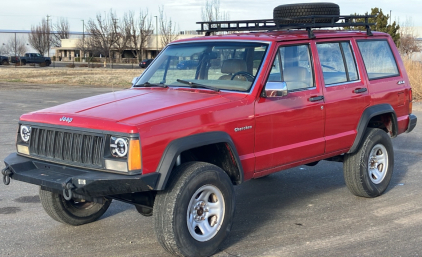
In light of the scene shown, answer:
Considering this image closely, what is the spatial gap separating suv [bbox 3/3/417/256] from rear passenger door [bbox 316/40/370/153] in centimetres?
2

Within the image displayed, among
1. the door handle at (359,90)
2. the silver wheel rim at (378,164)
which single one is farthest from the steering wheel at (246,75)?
the silver wheel rim at (378,164)

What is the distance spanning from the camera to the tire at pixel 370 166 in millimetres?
6387

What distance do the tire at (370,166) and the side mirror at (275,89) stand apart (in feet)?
5.81

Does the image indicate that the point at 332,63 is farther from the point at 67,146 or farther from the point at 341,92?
the point at 67,146

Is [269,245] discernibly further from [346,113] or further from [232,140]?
[346,113]

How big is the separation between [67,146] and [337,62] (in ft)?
10.8

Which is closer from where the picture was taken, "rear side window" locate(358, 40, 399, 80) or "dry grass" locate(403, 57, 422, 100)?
"rear side window" locate(358, 40, 399, 80)

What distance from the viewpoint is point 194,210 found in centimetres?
459

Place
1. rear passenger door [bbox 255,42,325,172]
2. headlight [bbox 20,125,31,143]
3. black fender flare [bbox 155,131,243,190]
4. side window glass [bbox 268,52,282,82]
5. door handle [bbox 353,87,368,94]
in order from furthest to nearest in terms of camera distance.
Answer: door handle [bbox 353,87,368,94] → side window glass [bbox 268,52,282,82] → rear passenger door [bbox 255,42,325,172] → headlight [bbox 20,125,31,143] → black fender flare [bbox 155,131,243,190]

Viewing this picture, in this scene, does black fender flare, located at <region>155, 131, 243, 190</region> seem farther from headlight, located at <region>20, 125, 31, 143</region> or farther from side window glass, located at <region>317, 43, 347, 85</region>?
side window glass, located at <region>317, 43, 347, 85</region>

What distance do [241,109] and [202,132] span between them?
0.54m

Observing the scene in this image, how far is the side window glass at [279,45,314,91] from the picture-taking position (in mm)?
5586

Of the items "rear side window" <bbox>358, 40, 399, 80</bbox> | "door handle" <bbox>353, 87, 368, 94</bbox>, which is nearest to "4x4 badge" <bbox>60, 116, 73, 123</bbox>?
"door handle" <bbox>353, 87, 368, 94</bbox>

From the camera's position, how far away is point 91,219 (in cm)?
564
